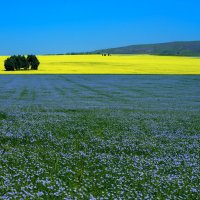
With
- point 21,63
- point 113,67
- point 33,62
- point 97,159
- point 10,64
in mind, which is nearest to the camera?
point 97,159

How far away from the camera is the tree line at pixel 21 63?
91.1m

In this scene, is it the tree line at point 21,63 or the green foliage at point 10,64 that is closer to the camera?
the green foliage at point 10,64

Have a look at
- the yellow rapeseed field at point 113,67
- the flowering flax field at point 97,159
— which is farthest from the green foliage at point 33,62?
the flowering flax field at point 97,159

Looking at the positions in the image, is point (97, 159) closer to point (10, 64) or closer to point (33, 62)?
point (10, 64)

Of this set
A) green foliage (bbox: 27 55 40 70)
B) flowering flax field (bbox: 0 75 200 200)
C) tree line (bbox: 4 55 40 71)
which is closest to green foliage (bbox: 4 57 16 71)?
tree line (bbox: 4 55 40 71)

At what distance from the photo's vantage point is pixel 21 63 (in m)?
95.7

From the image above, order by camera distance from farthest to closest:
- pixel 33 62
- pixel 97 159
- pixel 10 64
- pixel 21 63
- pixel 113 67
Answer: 1. pixel 21 63
2. pixel 113 67
3. pixel 33 62
4. pixel 10 64
5. pixel 97 159

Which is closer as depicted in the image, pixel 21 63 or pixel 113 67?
pixel 113 67

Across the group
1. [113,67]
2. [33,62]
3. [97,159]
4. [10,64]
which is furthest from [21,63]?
[97,159]

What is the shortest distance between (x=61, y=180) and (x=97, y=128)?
8033 millimetres

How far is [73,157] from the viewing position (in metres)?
11.3

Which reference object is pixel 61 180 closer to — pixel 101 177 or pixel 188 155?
pixel 101 177

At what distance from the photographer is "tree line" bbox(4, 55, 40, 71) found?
91125mm

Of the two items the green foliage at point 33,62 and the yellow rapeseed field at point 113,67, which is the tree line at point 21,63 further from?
the yellow rapeseed field at point 113,67
